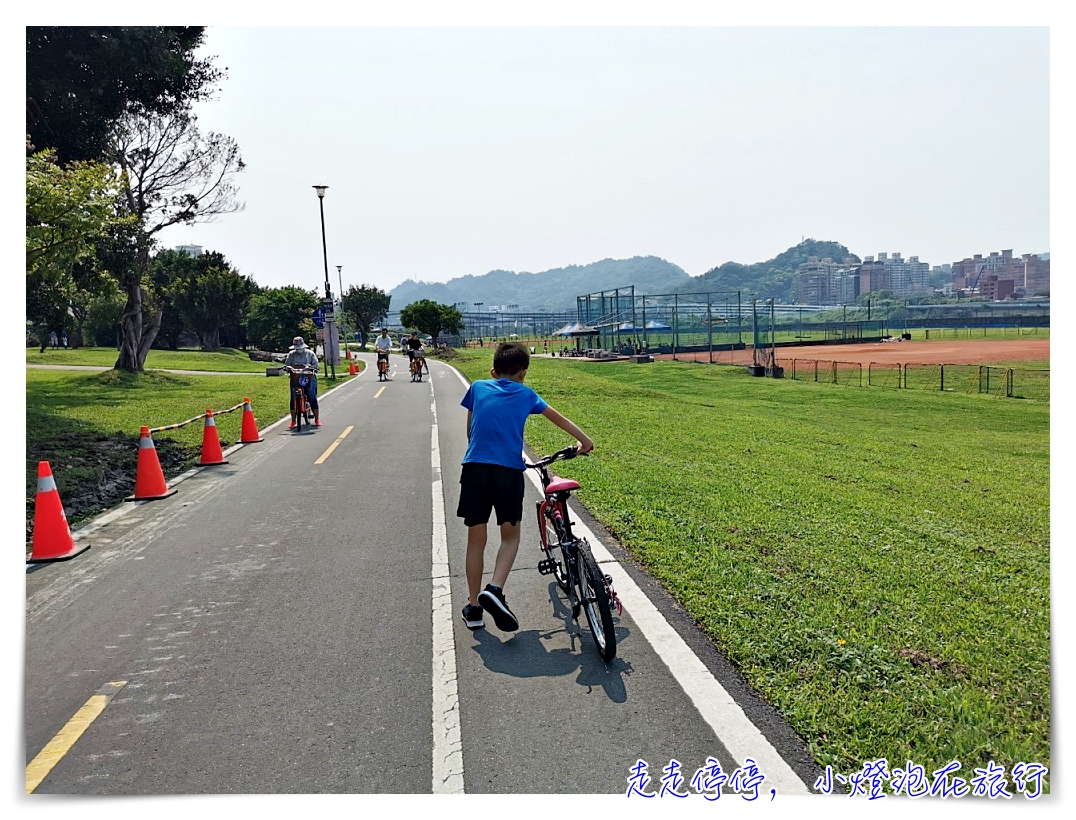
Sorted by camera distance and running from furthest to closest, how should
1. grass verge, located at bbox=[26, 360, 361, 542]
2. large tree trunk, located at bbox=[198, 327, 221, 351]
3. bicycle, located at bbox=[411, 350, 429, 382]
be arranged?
large tree trunk, located at bbox=[198, 327, 221, 351]
bicycle, located at bbox=[411, 350, 429, 382]
grass verge, located at bbox=[26, 360, 361, 542]

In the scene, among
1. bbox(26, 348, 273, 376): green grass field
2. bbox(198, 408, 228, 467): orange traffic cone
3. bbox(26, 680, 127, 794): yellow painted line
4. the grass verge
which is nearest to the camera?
bbox(26, 680, 127, 794): yellow painted line

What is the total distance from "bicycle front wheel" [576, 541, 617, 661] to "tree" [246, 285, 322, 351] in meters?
63.2

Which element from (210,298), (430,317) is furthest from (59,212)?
(430,317)

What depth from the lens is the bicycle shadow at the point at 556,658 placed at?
4.46 meters

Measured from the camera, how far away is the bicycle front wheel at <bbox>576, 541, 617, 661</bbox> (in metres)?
4.61

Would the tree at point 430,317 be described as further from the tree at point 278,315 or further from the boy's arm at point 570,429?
the boy's arm at point 570,429

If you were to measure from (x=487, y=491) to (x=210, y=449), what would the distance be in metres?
8.87

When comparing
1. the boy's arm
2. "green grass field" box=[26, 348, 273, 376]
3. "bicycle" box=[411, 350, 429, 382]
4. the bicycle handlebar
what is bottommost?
the bicycle handlebar

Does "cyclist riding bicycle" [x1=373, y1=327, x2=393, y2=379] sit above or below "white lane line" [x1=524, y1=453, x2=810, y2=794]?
above

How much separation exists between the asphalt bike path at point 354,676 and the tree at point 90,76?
13.5m

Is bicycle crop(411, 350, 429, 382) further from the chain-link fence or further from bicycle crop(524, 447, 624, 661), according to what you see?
bicycle crop(524, 447, 624, 661)

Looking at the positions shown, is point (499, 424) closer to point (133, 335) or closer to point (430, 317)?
point (133, 335)

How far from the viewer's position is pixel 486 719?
4.03 metres

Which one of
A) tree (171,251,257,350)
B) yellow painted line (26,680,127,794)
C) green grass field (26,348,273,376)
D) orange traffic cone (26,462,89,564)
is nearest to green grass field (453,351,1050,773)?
yellow painted line (26,680,127,794)
